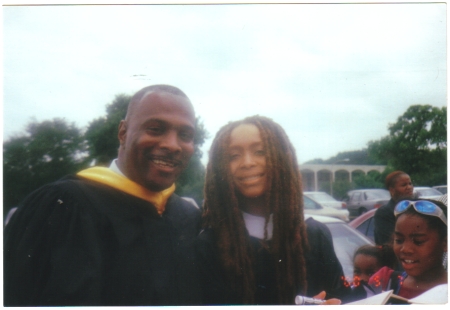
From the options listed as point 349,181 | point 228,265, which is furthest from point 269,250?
point 349,181

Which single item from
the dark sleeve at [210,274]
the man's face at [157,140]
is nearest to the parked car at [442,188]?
the dark sleeve at [210,274]

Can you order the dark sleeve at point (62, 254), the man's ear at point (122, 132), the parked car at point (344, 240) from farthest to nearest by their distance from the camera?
the parked car at point (344, 240), the man's ear at point (122, 132), the dark sleeve at point (62, 254)

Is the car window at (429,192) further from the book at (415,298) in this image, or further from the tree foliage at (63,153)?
the tree foliage at (63,153)

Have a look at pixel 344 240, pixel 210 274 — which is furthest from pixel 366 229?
pixel 210 274

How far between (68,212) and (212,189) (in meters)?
0.76

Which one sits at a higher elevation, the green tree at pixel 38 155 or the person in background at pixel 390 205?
the green tree at pixel 38 155

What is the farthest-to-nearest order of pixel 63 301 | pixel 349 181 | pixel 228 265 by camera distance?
1. pixel 349 181
2. pixel 228 265
3. pixel 63 301

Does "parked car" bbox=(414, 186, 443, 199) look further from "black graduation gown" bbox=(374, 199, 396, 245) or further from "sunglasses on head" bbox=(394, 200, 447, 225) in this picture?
"black graduation gown" bbox=(374, 199, 396, 245)

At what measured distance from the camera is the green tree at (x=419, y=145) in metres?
2.58

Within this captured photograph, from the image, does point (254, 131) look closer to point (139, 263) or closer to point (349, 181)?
point (349, 181)

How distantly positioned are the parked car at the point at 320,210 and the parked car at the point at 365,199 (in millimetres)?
55

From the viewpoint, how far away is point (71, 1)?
2.54 m

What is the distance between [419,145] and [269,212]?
99cm

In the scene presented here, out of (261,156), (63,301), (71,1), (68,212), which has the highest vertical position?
(71,1)
